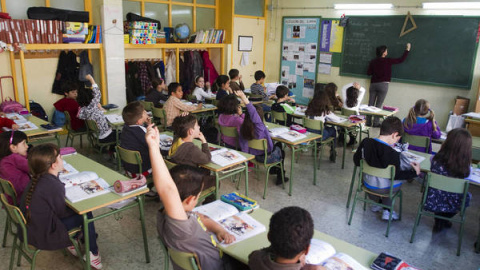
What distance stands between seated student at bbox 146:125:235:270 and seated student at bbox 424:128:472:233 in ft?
7.78

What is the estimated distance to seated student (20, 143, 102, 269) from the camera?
8.32ft

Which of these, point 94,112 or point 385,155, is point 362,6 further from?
point 94,112

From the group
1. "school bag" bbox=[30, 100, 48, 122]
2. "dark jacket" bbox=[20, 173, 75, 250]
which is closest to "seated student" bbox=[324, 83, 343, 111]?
"dark jacket" bbox=[20, 173, 75, 250]

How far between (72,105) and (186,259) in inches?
175

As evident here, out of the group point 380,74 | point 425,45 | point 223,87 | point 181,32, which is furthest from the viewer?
point 181,32

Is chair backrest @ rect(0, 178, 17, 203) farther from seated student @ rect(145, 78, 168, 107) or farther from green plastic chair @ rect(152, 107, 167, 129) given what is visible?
seated student @ rect(145, 78, 168, 107)

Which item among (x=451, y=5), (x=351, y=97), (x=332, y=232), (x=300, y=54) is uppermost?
(x=451, y=5)

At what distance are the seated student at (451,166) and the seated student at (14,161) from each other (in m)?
3.52

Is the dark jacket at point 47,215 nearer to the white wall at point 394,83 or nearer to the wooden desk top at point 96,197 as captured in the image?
the wooden desk top at point 96,197

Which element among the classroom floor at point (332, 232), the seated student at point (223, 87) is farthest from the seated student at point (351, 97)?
the seated student at point (223, 87)

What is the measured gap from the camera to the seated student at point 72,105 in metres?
5.52

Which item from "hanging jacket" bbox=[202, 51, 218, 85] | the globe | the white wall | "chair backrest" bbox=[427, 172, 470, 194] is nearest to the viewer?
"chair backrest" bbox=[427, 172, 470, 194]

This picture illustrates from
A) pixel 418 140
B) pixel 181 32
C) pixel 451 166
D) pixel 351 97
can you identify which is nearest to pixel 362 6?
pixel 351 97

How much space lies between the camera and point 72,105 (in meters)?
5.63
